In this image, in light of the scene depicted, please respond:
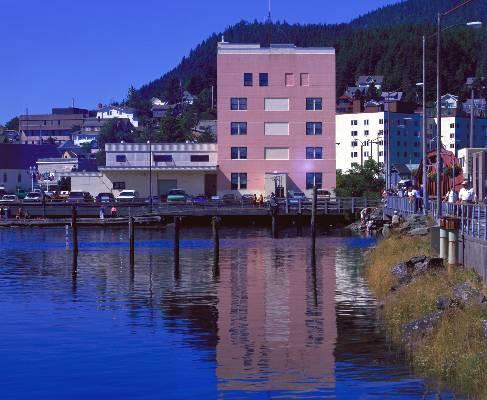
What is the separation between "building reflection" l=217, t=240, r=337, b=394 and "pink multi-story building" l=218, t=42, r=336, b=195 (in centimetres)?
6551

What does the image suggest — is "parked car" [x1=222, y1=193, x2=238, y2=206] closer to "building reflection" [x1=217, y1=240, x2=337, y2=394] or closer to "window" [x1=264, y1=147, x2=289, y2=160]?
"window" [x1=264, y1=147, x2=289, y2=160]

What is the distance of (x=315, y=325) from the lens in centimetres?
3684

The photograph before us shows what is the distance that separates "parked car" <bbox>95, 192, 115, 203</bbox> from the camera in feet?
426

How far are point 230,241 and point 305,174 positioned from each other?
38897 mm

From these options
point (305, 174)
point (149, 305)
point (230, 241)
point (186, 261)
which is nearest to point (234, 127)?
point (305, 174)

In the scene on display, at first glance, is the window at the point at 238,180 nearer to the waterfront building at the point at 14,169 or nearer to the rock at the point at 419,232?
the waterfront building at the point at 14,169

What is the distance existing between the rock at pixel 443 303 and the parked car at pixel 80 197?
102407 millimetres

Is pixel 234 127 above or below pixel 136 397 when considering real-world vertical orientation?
above

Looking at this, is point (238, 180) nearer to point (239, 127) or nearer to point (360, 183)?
point (239, 127)

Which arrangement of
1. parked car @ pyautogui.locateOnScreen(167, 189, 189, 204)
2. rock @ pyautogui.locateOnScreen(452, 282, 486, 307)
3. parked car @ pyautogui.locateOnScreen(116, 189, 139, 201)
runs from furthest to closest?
1. parked car @ pyautogui.locateOnScreen(116, 189, 139, 201)
2. parked car @ pyautogui.locateOnScreen(167, 189, 189, 204)
3. rock @ pyautogui.locateOnScreen(452, 282, 486, 307)

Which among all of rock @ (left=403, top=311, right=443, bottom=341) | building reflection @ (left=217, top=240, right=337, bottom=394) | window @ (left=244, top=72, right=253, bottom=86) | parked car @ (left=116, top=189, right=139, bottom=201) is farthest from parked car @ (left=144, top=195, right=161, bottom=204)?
rock @ (left=403, top=311, right=443, bottom=341)

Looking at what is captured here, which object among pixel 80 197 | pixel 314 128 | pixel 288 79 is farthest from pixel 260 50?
Result: pixel 80 197

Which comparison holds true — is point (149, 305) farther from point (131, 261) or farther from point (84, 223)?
point (84, 223)

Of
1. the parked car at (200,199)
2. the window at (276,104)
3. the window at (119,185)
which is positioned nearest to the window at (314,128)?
the window at (276,104)
